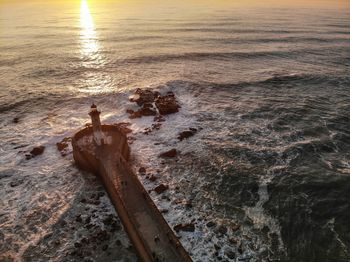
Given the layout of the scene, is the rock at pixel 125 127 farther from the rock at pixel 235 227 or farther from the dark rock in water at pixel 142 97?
the rock at pixel 235 227

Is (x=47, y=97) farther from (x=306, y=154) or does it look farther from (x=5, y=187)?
(x=306, y=154)

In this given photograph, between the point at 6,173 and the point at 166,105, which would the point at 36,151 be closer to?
the point at 6,173

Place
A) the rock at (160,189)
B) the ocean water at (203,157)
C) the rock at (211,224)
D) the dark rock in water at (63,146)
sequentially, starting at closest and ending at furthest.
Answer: the ocean water at (203,157) < the rock at (211,224) < the rock at (160,189) < the dark rock in water at (63,146)

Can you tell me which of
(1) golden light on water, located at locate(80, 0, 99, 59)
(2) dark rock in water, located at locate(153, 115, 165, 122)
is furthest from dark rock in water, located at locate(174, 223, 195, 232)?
(1) golden light on water, located at locate(80, 0, 99, 59)

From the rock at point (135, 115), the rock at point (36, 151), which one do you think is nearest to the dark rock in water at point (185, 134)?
the rock at point (135, 115)

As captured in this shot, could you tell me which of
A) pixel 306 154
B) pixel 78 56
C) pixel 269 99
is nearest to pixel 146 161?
pixel 306 154

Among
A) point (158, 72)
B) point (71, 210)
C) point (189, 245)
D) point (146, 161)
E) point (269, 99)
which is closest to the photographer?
point (189, 245)

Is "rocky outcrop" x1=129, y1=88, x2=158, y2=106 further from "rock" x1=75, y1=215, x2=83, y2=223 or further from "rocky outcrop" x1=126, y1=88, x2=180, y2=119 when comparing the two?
"rock" x1=75, y1=215, x2=83, y2=223
